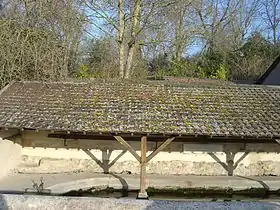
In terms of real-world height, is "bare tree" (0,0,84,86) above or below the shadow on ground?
above

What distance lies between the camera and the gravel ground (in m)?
3.29

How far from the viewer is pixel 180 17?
22938mm

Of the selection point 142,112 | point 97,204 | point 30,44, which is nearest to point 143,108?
point 142,112

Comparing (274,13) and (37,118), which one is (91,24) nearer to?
(37,118)

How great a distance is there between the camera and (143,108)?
31.7ft

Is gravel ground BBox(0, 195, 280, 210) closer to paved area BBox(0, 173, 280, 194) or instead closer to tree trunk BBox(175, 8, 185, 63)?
paved area BBox(0, 173, 280, 194)

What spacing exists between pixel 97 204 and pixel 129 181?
6200 mm

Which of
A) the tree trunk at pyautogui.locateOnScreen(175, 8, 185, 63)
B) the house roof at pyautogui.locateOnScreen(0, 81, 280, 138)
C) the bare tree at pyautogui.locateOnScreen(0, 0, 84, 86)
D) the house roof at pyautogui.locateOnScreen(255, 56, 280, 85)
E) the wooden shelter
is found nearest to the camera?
the wooden shelter

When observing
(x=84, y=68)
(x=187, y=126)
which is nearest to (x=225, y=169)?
(x=187, y=126)

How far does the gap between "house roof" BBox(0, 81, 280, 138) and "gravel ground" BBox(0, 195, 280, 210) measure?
5053 mm

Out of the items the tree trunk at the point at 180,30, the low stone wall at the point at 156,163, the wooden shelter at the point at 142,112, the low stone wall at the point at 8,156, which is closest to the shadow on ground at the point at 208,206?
the wooden shelter at the point at 142,112

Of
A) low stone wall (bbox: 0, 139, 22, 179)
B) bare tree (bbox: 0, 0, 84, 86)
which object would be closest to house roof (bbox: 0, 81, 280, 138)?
low stone wall (bbox: 0, 139, 22, 179)

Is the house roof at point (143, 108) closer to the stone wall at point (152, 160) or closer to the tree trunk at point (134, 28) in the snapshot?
the stone wall at point (152, 160)

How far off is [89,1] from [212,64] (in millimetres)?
11507
